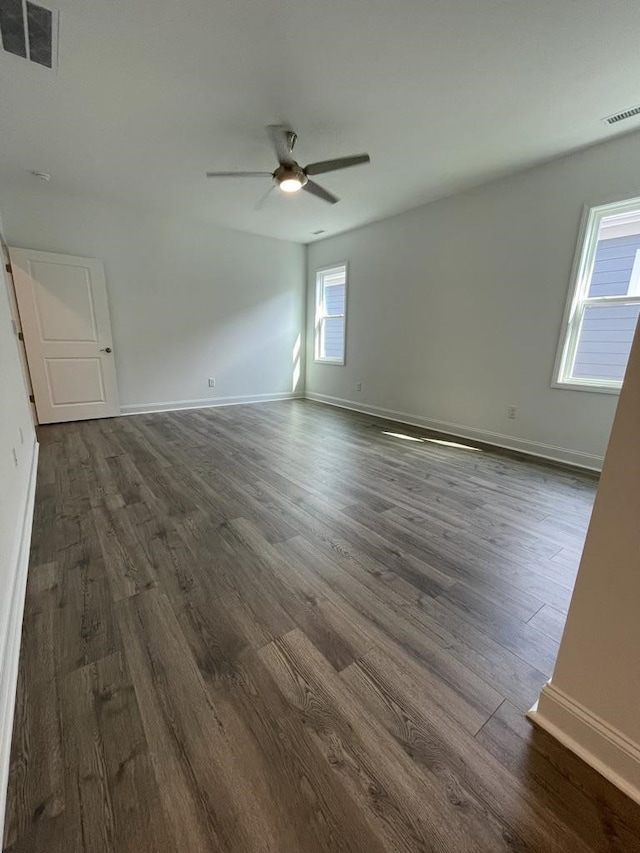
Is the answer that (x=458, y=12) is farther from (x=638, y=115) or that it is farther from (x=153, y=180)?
(x=153, y=180)

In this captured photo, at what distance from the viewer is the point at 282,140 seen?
268 centimetres

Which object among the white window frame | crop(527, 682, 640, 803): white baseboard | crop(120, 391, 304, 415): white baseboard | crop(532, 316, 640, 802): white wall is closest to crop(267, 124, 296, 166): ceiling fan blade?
the white window frame

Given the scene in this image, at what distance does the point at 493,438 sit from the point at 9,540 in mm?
4171

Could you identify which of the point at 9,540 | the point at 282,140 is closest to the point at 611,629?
the point at 9,540

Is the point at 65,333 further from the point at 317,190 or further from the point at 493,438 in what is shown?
the point at 493,438

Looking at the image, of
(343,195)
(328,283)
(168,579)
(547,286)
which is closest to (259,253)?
(328,283)

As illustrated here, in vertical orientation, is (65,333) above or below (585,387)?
above

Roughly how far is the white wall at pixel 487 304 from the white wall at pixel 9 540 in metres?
4.14

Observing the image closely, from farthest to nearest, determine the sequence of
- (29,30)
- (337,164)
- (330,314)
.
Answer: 1. (330,314)
2. (337,164)
3. (29,30)

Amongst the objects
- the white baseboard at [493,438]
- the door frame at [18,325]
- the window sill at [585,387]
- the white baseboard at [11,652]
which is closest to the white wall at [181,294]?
the door frame at [18,325]

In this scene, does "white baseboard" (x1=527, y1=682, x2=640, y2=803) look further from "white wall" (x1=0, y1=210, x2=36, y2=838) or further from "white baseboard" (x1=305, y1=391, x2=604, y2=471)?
"white baseboard" (x1=305, y1=391, x2=604, y2=471)

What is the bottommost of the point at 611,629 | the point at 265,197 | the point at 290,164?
the point at 611,629

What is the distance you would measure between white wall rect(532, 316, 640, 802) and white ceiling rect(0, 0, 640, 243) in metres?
2.25

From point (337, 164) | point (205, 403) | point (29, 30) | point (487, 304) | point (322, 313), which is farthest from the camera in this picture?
point (322, 313)
